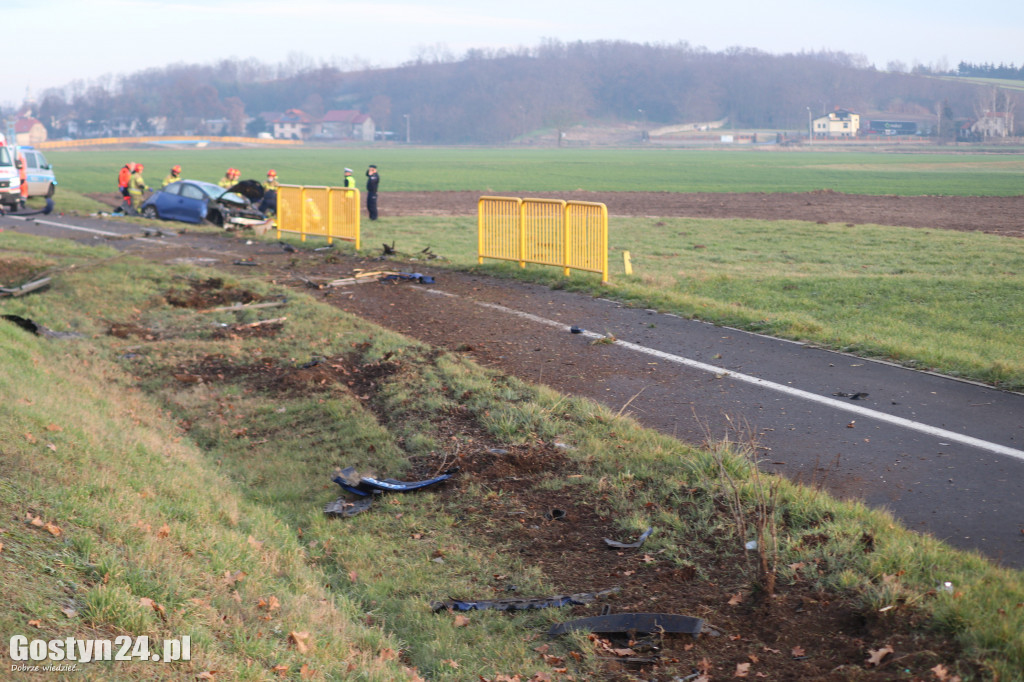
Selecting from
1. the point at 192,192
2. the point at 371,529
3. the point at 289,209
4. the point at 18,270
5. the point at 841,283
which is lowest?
the point at 371,529

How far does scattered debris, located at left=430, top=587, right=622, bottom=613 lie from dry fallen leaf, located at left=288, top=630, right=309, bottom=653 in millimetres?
900

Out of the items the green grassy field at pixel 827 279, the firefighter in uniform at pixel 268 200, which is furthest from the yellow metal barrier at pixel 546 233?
the firefighter in uniform at pixel 268 200

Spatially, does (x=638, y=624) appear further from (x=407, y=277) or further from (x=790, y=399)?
(x=407, y=277)

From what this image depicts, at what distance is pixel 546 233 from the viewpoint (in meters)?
15.2

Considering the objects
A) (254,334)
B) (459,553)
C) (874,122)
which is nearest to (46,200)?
(254,334)

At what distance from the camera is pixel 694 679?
4270mm

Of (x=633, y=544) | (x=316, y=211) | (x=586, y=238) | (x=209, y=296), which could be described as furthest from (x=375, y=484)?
(x=316, y=211)

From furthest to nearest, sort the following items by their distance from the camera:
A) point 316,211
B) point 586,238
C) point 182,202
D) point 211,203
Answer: point 182,202 < point 211,203 < point 316,211 < point 586,238

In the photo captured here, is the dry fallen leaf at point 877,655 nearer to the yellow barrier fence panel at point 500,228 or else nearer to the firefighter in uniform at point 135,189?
the yellow barrier fence panel at point 500,228

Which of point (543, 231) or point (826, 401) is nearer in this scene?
point (826, 401)

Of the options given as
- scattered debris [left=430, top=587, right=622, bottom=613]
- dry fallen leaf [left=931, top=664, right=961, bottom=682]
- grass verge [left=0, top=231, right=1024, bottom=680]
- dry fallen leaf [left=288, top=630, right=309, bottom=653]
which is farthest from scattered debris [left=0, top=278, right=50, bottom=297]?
dry fallen leaf [left=931, top=664, right=961, bottom=682]

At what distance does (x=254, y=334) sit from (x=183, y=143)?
154355mm

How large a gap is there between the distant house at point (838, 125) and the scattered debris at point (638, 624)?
169931 mm

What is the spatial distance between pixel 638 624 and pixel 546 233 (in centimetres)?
1095
